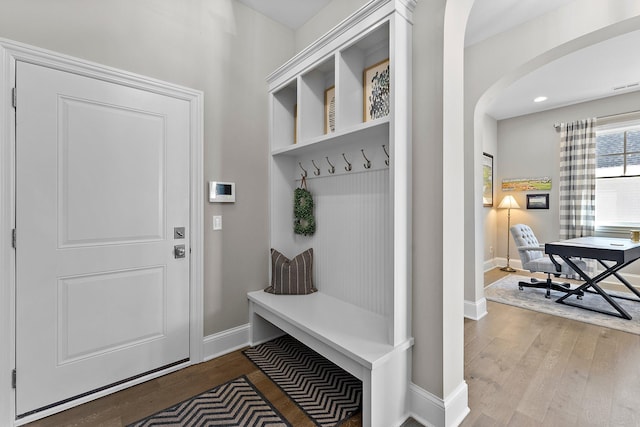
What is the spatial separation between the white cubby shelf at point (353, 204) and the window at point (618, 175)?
4.68 metres

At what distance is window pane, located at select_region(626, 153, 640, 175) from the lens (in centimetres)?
418

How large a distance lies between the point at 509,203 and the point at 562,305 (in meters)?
2.25

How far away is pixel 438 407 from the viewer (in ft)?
5.06

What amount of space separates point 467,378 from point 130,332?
233cm

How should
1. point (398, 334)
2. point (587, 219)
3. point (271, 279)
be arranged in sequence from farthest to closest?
point (587, 219) → point (271, 279) → point (398, 334)

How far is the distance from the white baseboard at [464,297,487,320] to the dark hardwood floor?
34 centimetres

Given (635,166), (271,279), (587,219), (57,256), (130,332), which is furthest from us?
(587,219)

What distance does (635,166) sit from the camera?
420cm

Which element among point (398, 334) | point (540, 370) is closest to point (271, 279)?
point (398, 334)

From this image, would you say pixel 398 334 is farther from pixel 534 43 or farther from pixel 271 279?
pixel 534 43

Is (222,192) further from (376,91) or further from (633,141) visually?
(633,141)

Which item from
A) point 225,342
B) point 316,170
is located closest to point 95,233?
point 225,342

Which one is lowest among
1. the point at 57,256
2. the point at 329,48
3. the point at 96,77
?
the point at 57,256

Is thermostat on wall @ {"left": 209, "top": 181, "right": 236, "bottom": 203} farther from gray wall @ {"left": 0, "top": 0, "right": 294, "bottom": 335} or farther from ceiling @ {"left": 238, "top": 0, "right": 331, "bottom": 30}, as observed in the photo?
ceiling @ {"left": 238, "top": 0, "right": 331, "bottom": 30}
